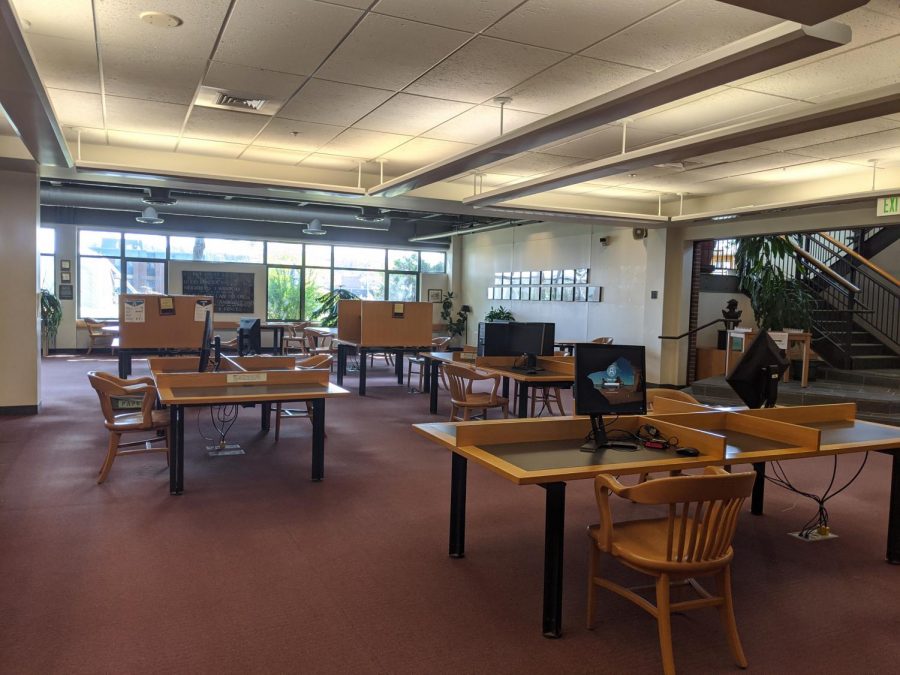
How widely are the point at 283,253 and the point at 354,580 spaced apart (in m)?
13.2

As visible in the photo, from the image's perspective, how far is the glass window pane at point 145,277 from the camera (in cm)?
1425

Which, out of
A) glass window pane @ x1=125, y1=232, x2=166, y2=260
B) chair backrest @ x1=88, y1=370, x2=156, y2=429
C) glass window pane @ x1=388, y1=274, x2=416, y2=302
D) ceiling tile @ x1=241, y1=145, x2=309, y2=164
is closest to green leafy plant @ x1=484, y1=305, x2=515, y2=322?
glass window pane @ x1=388, y1=274, x2=416, y2=302

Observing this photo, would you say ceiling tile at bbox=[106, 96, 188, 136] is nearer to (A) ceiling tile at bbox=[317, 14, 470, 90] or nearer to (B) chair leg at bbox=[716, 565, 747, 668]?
(A) ceiling tile at bbox=[317, 14, 470, 90]

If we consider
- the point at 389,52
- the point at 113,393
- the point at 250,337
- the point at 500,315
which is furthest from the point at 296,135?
the point at 500,315

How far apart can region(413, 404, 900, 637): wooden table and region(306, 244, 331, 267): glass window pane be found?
42.7 feet

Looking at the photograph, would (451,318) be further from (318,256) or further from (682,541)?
(682,541)

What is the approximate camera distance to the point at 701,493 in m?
2.33

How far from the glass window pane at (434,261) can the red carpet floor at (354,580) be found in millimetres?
12101

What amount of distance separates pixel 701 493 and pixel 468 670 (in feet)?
3.45

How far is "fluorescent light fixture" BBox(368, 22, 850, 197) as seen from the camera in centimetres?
307

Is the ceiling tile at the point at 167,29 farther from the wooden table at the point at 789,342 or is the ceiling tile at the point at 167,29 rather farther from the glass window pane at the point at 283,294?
the glass window pane at the point at 283,294

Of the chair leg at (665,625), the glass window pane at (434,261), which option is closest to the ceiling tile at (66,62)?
the chair leg at (665,625)

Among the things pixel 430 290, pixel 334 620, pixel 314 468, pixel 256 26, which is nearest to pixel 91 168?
pixel 256 26

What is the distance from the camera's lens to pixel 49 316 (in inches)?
506
